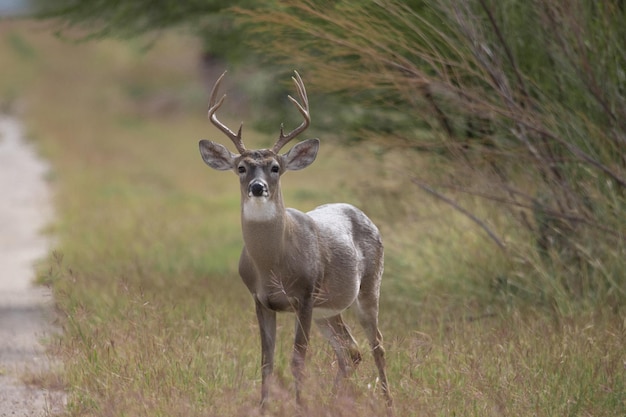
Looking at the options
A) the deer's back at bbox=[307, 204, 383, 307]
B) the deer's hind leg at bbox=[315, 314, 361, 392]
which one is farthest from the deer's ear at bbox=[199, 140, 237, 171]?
the deer's hind leg at bbox=[315, 314, 361, 392]

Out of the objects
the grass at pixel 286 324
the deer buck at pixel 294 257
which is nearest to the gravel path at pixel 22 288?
the grass at pixel 286 324

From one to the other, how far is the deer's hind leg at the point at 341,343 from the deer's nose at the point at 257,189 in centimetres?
91

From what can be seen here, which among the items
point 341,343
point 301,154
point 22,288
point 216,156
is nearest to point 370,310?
point 341,343

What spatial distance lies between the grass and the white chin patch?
30.4 inches

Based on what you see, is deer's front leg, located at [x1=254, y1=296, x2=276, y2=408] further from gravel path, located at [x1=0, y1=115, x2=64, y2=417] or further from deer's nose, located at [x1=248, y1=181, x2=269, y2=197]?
gravel path, located at [x1=0, y1=115, x2=64, y2=417]

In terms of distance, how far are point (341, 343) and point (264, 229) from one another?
2.60 feet

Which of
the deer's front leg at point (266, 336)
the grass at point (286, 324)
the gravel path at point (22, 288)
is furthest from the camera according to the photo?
the gravel path at point (22, 288)

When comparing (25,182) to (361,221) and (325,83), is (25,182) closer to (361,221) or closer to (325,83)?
(325,83)

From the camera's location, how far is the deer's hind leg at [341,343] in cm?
659

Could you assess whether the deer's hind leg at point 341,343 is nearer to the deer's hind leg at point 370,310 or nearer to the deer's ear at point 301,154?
the deer's hind leg at point 370,310

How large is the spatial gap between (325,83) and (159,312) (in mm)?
2105

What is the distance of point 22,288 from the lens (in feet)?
39.9

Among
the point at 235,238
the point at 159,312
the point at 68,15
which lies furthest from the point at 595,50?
the point at 235,238

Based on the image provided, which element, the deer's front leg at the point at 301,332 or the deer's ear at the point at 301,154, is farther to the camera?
the deer's ear at the point at 301,154
